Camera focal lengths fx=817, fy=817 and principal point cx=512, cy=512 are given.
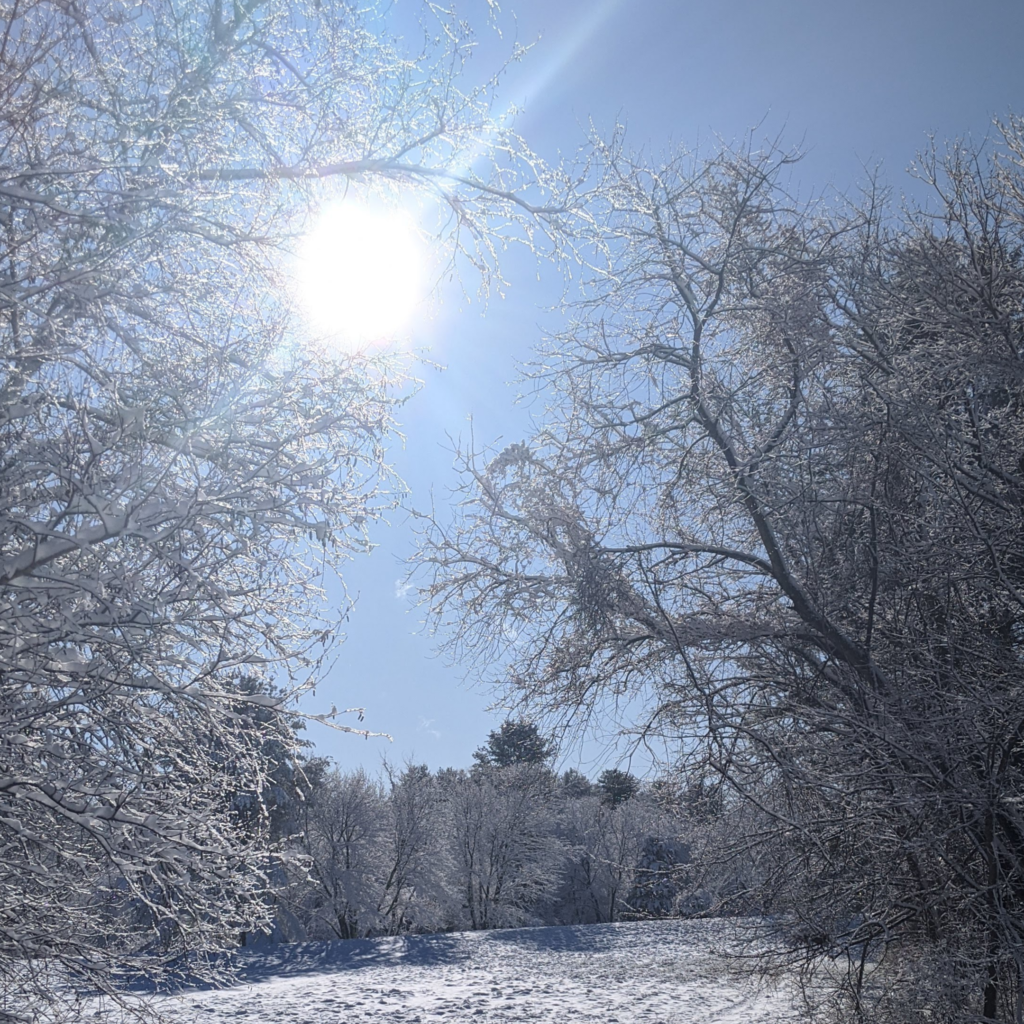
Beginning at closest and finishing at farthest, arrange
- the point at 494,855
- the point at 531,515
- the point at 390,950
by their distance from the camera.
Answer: the point at 531,515, the point at 390,950, the point at 494,855

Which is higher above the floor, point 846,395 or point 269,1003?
point 846,395

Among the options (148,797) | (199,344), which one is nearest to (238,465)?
(199,344)

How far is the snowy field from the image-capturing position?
12914mm

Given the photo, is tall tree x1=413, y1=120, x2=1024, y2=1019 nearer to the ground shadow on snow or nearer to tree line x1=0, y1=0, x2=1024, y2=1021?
tree line x1=0, y1=0, x2=1024, y2=1021

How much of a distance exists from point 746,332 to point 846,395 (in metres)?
1.32

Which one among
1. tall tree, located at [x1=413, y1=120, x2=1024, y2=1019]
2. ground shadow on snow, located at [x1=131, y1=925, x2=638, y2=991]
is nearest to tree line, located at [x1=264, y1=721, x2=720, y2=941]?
ground shadow on snow, located at [x1=131, y1=925, x2=638, y2=991]

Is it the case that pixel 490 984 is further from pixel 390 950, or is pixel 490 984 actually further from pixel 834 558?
pixel 834 558

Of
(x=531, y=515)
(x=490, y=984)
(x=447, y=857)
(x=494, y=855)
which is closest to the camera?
(x=531, y=515)

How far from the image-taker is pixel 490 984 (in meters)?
17.8

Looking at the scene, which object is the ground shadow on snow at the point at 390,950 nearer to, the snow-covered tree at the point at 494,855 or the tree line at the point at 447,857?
the tree line at the point at 447,857

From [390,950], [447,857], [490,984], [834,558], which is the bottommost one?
[390,950]

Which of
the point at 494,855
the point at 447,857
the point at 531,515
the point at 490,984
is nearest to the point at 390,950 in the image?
the point at 490,984

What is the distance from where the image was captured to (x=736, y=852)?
227 inches

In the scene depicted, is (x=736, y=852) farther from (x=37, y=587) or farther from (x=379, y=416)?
(x=37, y=587)
